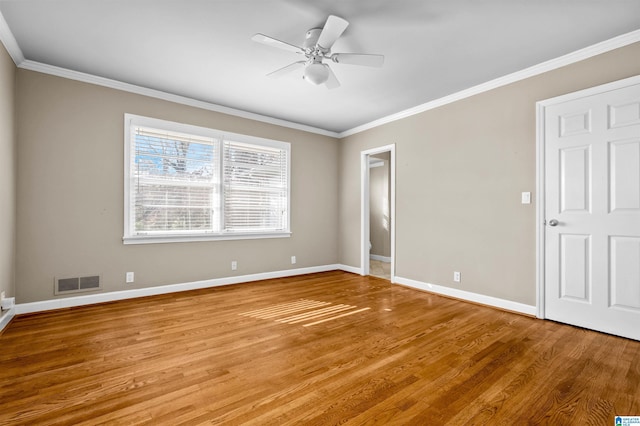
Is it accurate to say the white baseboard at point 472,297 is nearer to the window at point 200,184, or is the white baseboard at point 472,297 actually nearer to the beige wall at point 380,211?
the window at point 200,184

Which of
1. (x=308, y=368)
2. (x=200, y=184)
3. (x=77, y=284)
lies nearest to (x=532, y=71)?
(x=308, y=368)

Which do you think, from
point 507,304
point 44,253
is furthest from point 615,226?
point 44,253

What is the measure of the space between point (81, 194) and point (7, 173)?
2.14 ft

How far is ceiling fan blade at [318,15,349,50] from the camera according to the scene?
221 centimetres

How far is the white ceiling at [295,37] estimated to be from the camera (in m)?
2.30

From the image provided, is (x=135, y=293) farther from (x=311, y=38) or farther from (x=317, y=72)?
(x=311, y=38)

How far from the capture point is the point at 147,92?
386 cm

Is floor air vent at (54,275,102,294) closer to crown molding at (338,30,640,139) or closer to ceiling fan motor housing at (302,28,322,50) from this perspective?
ceiling fan motor housing at (302,28,322,50)

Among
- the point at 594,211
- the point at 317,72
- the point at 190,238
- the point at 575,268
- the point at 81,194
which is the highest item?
the point at 317,72

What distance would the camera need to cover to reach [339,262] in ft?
19.2

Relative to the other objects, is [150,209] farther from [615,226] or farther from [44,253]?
[615,226]

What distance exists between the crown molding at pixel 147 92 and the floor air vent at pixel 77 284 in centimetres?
230

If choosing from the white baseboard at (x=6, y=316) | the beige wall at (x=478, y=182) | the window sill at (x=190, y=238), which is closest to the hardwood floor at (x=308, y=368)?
the white baseboard at (x=6, y=316)

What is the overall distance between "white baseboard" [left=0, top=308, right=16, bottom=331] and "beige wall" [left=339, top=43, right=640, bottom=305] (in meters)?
4.58
